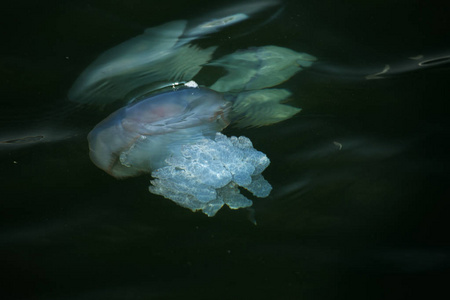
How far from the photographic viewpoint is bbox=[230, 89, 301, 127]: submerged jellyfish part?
7.00ft

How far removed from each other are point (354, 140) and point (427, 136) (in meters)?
0.34

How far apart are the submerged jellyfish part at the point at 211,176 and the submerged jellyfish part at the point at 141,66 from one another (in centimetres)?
44

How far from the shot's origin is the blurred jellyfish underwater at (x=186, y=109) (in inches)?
74.4

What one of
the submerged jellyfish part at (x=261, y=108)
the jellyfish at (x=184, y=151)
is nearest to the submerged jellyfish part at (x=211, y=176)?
the jellyfish at (x=184, y=151)

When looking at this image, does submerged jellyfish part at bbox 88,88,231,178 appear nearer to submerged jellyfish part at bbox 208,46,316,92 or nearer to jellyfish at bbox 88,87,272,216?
jellyfish at bbox 88,87,272,216

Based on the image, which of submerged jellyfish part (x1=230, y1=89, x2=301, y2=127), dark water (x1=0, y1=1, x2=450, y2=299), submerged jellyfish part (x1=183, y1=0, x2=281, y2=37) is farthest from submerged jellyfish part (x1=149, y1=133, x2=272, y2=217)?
submerged jellyfish part (x1=183, y1=0, x2=281, y2=37)

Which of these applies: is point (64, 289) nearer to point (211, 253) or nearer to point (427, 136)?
point (211, 253)

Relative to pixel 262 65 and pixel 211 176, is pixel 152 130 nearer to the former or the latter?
pixel 211 176

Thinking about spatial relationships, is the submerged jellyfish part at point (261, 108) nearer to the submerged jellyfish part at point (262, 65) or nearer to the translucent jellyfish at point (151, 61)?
the submerged jellyfish part at point (262, 65)

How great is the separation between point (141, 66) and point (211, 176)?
2.25 ft

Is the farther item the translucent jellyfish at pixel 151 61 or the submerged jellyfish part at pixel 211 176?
the translucent jellyfish at pixel 151 61

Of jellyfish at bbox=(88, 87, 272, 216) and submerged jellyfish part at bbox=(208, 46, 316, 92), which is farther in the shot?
submerged jellyfish part at bbox=(208, 46, 316, 92)

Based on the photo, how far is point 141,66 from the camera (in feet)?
7.16

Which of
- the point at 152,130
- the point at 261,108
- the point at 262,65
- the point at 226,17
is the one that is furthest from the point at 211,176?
the point at 226,17
